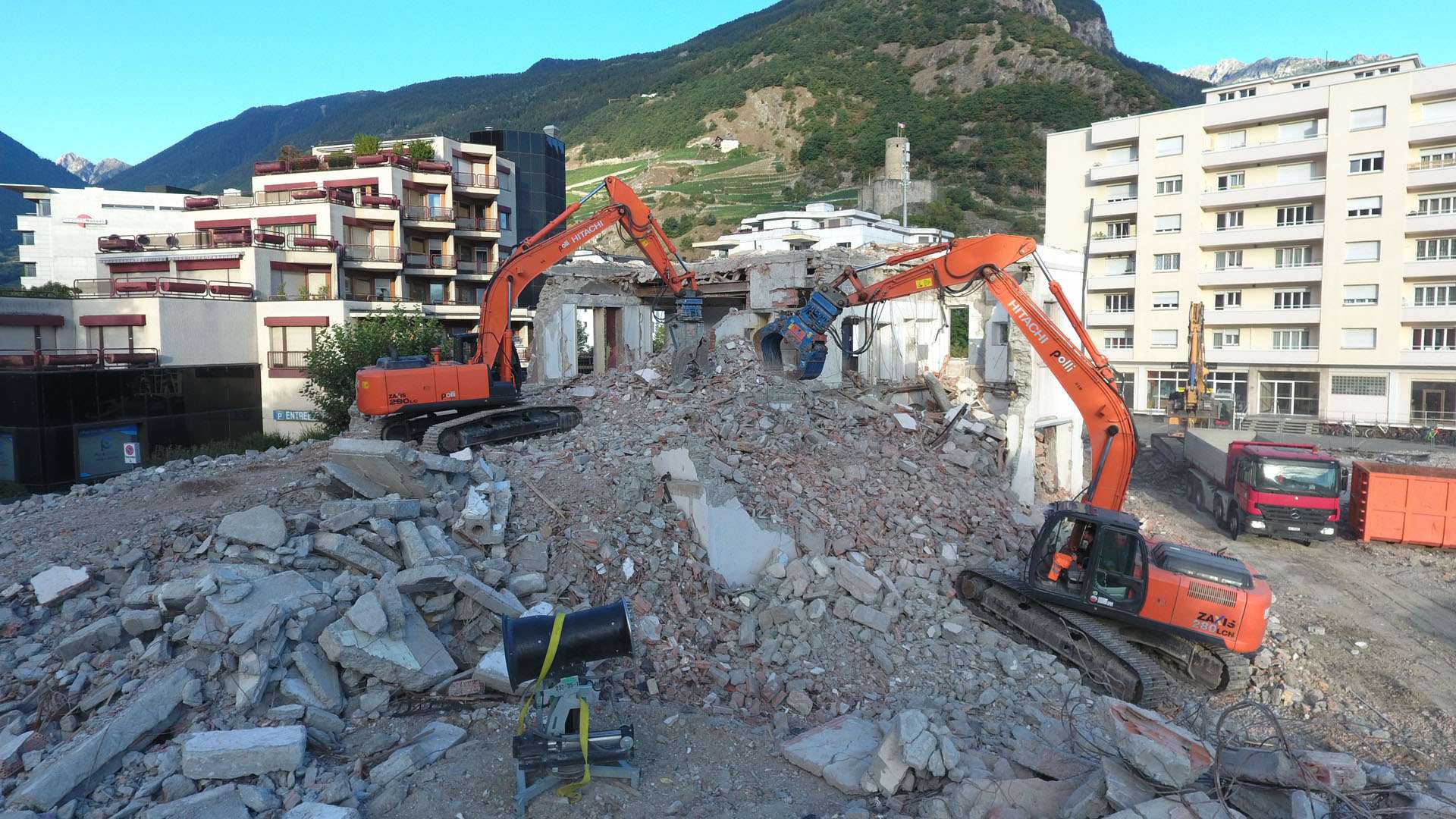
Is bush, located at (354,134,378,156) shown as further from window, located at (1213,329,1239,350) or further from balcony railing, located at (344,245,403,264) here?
window, located at (1213,329,1239,350)

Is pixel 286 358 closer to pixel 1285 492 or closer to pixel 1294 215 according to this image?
pixel 1285 492

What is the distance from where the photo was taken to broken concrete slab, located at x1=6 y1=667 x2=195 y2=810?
5.59 metres

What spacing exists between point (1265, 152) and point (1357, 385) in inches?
409

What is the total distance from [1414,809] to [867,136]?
82604 mm

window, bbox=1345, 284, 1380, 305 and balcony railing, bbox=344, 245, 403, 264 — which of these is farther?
balcony railing, bbox=344, 245, 403, 264

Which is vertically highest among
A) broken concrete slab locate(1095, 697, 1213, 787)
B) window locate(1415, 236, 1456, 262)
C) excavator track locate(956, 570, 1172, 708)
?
window locate(1415, 236, 1456, 262)

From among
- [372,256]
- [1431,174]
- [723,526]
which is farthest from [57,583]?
[1431,174]

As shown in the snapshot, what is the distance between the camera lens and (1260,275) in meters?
36.4

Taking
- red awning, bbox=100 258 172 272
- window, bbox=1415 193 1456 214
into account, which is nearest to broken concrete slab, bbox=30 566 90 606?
red awning, bbox=100 258 172 272

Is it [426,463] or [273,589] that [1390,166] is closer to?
[426,463]

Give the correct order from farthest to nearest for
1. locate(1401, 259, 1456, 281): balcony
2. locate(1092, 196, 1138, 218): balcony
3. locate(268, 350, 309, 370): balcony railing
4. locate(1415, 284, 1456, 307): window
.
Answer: locate(1092, 196, 1138, 218): balcony < locate(1415, 284, 1456, 307): window < locate(1401, 259, 1456, 281): balcony < locate(268, 350, 309, 370): balcony railing

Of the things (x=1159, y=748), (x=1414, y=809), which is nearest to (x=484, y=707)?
(x=1159, y=748)

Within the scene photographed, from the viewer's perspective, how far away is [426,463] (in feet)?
33.9

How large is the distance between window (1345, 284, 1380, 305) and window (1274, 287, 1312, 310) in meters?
1.42
